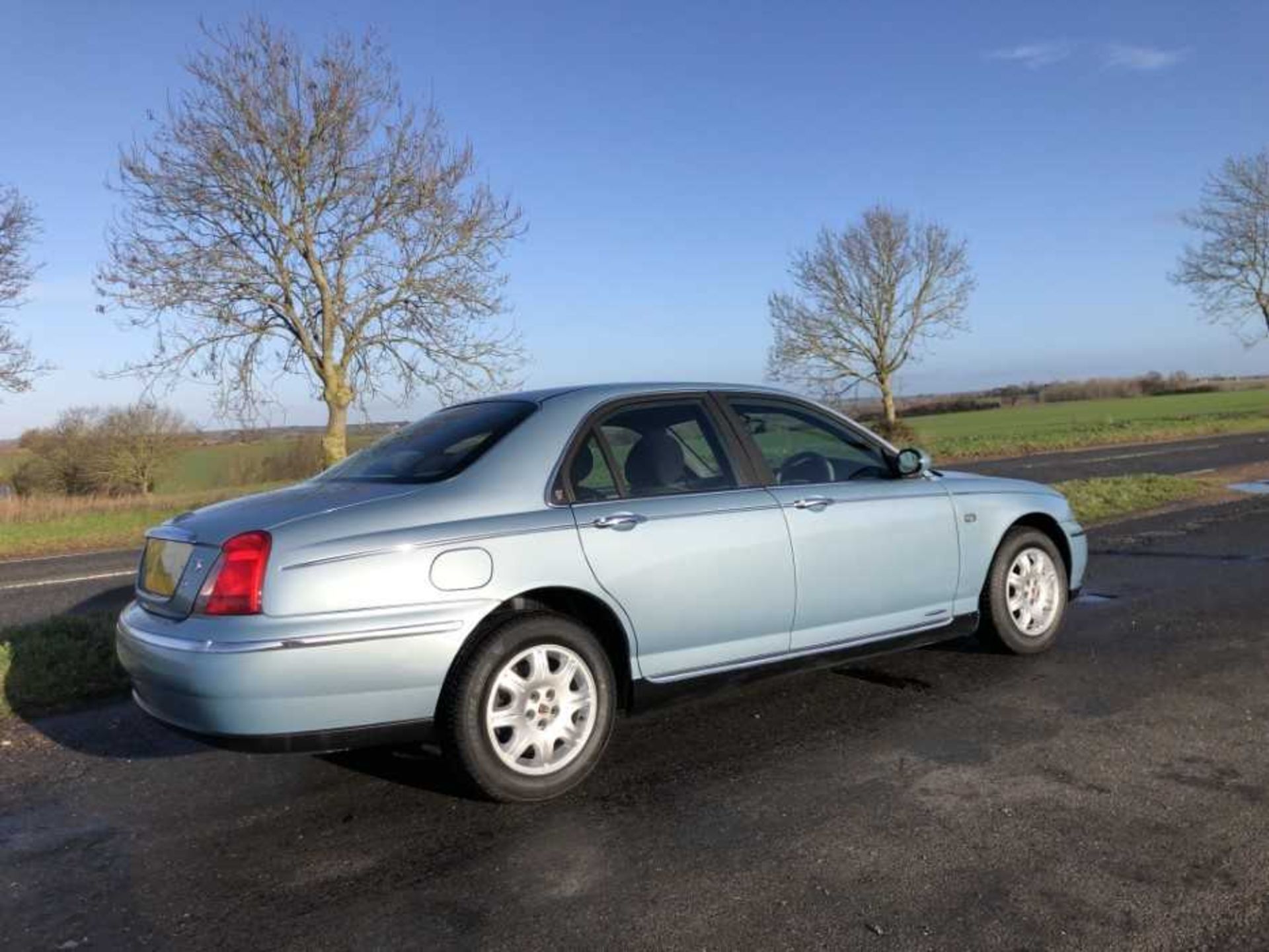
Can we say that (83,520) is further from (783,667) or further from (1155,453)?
(1155,453)

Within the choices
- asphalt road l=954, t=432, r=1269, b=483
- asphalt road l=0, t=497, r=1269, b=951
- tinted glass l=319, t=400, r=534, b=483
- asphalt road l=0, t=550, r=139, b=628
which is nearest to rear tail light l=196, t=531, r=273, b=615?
tinted glass l=319, t=400, r=534, b=483

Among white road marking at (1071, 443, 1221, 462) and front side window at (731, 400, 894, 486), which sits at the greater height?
front side window at (731, 400, 894, 486)

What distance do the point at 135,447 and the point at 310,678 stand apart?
108 ft

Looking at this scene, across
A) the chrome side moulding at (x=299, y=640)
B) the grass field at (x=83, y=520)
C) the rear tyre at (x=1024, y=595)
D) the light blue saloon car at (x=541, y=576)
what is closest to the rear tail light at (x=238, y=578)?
the light blue saloon car at (x=541, y=576)

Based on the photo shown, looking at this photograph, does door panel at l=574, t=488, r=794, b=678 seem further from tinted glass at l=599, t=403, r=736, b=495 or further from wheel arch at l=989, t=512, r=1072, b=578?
wheel arch at l=989, t=512, r=1072, b=578

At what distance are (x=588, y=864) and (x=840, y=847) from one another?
0.82 m

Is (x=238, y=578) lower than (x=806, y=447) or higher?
lower

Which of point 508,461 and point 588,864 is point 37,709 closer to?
point 508,461

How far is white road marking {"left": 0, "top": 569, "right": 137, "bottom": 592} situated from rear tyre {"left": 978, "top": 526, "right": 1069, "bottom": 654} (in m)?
9.68

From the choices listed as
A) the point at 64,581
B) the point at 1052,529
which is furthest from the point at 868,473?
the point at 64,581

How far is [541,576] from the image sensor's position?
3744mm

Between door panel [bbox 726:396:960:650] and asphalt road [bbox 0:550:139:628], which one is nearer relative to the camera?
door panel [bbox 726:396:960:650]

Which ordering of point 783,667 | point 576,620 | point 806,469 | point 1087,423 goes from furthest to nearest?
1. point 1087,423
2. point 806,469
3. point 783,667
4. point 576,620

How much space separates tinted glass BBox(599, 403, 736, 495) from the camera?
4.25 m
